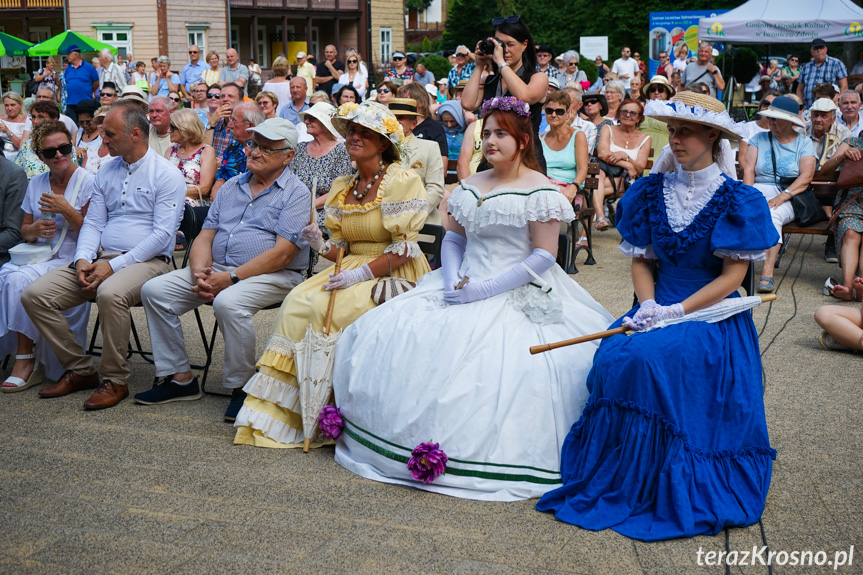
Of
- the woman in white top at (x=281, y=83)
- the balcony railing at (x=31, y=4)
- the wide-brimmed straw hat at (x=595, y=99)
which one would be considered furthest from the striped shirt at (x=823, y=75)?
the balcony railing at (x=31, y=4)

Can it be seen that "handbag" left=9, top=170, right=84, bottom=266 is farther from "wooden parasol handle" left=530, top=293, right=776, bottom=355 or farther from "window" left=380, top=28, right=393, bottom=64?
"window" left=380, top=28, right=393, bottom=64

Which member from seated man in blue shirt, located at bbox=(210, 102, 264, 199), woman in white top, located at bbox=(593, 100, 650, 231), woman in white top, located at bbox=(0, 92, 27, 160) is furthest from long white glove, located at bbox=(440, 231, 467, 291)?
woman in white top, located at bbox=(0, 92, 27, 160)

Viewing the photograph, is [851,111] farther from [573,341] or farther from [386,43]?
[386,43]

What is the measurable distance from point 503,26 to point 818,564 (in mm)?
3596

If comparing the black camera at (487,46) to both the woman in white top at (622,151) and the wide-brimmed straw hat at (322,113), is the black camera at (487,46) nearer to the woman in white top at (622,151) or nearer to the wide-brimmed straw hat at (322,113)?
the wide-brimmed straw hat at (322,113)

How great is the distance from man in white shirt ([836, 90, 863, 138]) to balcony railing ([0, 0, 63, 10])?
2747 cm

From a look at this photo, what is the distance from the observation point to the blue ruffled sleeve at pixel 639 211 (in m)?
3.75

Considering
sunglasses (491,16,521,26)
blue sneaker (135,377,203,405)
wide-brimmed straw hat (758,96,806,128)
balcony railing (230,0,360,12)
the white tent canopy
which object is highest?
balcony railing (230,0,360,12)

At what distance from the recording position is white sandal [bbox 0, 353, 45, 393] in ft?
16.6

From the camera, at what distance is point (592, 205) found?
9031 mm

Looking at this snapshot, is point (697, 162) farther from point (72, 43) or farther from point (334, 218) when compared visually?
point (72, 43)

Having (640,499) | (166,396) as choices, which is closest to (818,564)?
(640,499)

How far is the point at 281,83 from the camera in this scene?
12688 millimetres

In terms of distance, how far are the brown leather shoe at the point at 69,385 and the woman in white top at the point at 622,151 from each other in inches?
219
